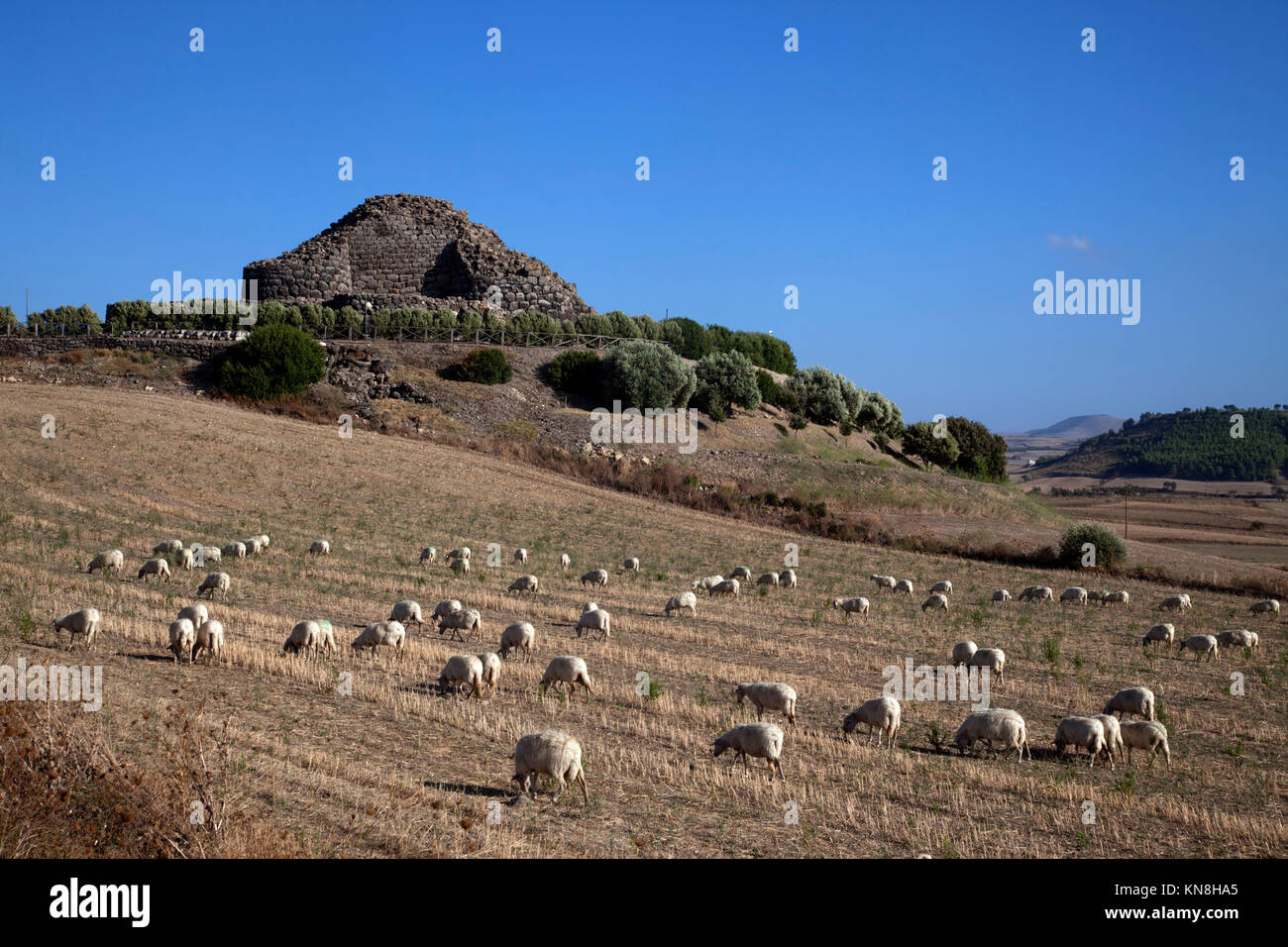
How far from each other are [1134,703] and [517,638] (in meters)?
9.53

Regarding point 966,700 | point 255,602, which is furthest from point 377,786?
point 255,602

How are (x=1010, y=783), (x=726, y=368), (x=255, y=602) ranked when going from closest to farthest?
(x=1010, y=783) → (x=255, y=602) → (x=726, y=368)

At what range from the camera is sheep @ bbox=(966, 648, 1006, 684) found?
16984 mm

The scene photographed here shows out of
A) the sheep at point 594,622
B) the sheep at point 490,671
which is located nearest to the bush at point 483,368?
the sheep at point 594,622

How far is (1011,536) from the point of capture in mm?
45156

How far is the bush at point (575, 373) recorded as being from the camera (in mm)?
60219

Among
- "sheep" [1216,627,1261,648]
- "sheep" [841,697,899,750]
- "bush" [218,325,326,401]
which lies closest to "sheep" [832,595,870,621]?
"sheep" [1216,627,1261,648]

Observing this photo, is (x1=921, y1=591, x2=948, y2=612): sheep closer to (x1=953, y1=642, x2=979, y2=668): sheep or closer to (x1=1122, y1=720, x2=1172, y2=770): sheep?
(x1=953, y1=642, x2=979, y2=668): sheep

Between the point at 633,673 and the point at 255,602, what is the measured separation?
8.81 m

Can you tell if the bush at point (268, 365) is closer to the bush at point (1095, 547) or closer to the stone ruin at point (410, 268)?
the stone ruin at point (410, 268)

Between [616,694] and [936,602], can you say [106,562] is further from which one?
[936,602]

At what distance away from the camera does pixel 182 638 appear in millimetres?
14195

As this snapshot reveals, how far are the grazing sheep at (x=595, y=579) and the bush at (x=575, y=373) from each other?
34.5 meters
